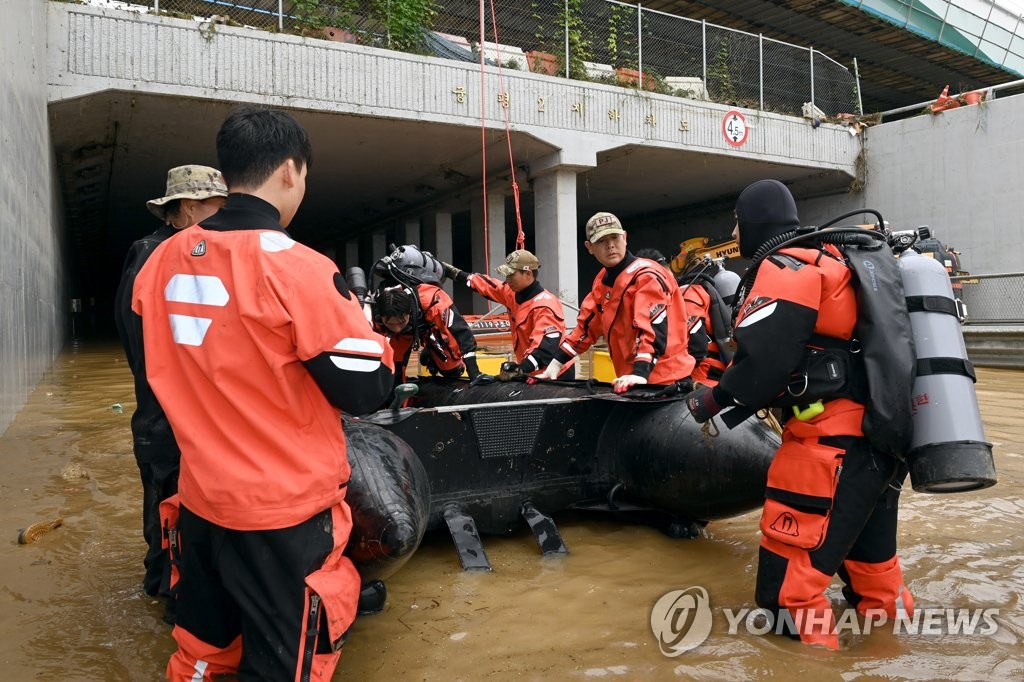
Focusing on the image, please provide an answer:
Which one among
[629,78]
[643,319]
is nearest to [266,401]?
[643,319]

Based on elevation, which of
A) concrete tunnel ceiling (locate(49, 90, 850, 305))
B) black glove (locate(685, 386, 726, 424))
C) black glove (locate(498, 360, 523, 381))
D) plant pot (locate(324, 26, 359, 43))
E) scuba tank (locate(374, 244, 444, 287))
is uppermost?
plant pot (locate(324, 26, 359, 43))

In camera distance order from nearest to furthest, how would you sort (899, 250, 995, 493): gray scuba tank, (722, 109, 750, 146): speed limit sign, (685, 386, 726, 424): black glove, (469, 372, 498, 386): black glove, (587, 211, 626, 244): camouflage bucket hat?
(899, 250, 995, 493): gray scuba tank < (685, 386, 726, 424): black glove < (587, 211, 626, 244): camouflage bucket hat < (469, 372, 498, 386): black glove < (722, 109, 750, 146): speed limit sign

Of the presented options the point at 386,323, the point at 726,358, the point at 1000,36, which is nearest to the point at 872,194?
the point at 1000,36

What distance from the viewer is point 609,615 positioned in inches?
119

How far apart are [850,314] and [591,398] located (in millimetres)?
1820

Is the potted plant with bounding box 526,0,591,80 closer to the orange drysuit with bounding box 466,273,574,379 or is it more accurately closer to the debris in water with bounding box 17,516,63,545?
the orange drysuit with bounding box 466,273,574,379

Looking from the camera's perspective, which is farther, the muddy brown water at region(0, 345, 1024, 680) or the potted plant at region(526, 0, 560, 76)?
the potted plant at region(526, 0, 560, 76)

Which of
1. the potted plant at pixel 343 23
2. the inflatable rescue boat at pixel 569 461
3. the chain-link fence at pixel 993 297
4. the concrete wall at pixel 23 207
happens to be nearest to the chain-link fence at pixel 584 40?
the potted plant at pixel 343 23

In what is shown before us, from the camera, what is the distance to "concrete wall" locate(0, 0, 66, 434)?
6.14 metres

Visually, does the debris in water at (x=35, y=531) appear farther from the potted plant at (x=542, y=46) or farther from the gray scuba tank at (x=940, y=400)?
the potted plant at (x=542, y=46)

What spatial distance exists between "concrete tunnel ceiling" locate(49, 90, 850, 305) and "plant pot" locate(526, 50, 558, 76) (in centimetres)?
125

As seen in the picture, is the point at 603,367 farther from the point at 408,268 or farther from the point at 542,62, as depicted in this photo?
the point at 542,62

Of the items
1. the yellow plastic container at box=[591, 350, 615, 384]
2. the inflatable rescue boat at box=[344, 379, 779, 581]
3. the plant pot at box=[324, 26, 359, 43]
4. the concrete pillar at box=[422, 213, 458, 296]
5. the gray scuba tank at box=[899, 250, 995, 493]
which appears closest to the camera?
the gray scuba tank at box=[899, 250, 995, 493]

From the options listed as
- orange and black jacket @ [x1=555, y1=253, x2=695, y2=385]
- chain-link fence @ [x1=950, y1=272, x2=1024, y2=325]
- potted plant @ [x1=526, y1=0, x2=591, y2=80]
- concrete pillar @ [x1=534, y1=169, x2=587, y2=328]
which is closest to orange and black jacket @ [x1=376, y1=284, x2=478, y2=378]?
orange and black jacket @ [x1=555, y1=253, x2=695, y2=385]
